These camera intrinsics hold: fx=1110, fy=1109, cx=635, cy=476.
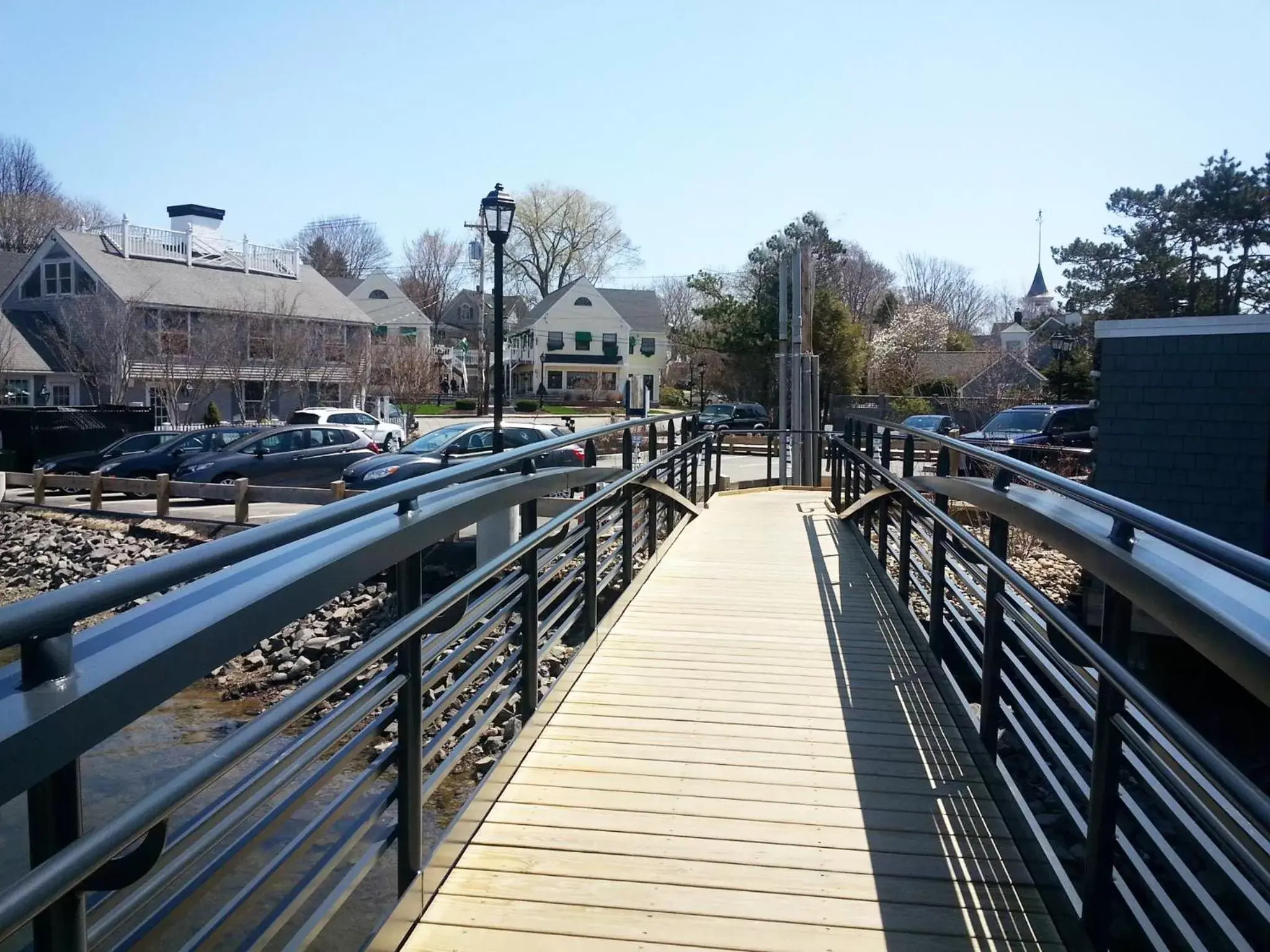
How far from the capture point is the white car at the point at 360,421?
25.7 metres

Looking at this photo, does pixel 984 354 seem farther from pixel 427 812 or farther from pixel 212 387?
pixel 427 812

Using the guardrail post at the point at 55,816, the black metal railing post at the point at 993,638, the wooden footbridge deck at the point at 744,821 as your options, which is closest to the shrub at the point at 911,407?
the wooden footbridge deck at the point at 744,821

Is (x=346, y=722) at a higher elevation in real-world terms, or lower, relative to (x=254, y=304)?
lower

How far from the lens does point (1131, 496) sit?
13.1m

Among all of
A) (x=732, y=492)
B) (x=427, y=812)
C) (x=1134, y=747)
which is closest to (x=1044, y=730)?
(x=1134, y=747)

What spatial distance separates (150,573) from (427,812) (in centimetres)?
695

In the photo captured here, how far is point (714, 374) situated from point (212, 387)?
24857 mm

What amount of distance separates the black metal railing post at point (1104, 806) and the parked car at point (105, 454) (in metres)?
24.5

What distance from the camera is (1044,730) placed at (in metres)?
3.42

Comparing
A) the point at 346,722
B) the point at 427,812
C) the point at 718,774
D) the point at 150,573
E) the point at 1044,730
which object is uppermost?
the point at 150,573

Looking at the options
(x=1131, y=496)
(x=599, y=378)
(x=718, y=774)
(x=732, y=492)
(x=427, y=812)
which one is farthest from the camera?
(x=599, y=378)

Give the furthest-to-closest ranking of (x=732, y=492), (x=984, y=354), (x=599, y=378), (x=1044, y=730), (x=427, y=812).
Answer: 1. (x=599, y=378)
2. (x=984, y=354)
3. (x=732, y=492)
4. (x=427, y=812)
5. (x=1044, y=730)

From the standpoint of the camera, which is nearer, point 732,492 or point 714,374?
point 732,492

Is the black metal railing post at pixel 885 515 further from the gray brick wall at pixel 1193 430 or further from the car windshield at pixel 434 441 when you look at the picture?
the car windshield at pixel 434 441
